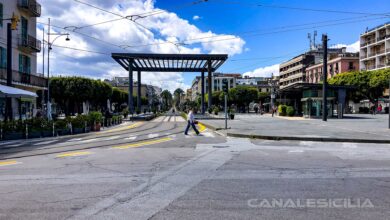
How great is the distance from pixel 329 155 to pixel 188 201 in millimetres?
7383

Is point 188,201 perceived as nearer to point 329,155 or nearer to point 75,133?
point 329,155

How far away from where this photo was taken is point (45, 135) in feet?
68.0

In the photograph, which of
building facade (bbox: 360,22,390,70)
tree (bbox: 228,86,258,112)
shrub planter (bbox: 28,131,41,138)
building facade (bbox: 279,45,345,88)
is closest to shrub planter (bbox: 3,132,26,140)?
shrub planter (bbox: 28,131,41,138)

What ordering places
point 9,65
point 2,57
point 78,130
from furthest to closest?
point 2,57
point 78,130
point 9,65

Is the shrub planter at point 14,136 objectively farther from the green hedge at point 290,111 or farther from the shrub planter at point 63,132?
the green hedge at point 290,111

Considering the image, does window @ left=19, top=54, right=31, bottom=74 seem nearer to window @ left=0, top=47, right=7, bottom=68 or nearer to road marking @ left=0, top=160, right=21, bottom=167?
window @ left=0, top=47, right=7, bottom=68

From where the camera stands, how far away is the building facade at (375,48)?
81562mm

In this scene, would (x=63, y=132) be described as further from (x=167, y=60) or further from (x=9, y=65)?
(x=167, y=60)

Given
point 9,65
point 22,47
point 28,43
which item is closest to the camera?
point 9,65

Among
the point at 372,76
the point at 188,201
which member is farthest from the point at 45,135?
the point at 372,76

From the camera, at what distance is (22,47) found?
31.8 m

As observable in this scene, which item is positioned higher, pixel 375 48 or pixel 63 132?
pixel 375 48

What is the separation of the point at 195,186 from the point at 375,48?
92.7 m

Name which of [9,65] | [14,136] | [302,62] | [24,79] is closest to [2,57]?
[24,79]
